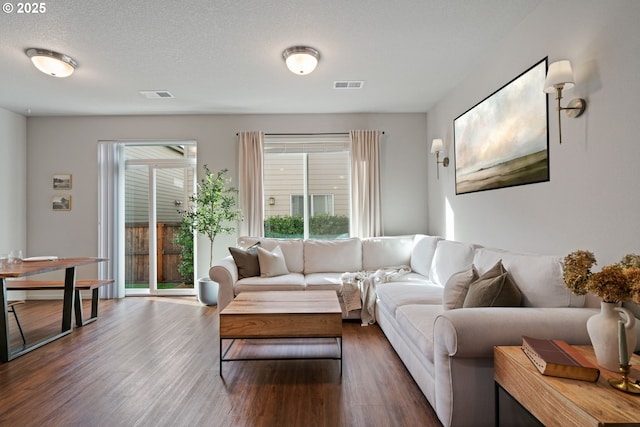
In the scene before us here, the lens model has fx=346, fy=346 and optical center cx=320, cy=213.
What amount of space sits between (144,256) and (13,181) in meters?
2.04

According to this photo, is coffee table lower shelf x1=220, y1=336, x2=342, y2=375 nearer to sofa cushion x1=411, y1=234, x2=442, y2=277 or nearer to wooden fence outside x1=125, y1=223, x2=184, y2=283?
sofa cushion x1=411, y1=234, x2=442, y2=277

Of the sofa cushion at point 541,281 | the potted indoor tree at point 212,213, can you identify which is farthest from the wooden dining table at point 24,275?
the sofa cushion at point 541,281

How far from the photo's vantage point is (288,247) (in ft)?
15.0

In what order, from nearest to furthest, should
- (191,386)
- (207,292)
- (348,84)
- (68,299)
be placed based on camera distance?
(191,386)
(68,299)
(348,84)
(207,292)

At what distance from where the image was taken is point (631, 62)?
1771mm

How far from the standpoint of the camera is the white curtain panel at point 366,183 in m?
4.98

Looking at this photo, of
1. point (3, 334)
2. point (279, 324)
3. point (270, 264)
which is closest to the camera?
point (279, 324)

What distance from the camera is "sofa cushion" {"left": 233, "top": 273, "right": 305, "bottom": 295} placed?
377cm

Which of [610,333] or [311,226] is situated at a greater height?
[311,226]

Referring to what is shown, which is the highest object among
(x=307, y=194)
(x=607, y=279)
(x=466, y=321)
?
(x=307, y=194)

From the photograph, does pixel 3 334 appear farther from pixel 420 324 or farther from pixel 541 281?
pixel 541 281

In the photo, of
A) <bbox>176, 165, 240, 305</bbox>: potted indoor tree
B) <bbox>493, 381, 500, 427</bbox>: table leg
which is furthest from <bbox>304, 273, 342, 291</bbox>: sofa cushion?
<bbox>493, 381, 500, 427</bbox>: table leg

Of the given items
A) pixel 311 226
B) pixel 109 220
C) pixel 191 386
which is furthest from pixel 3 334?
pixel 311 226

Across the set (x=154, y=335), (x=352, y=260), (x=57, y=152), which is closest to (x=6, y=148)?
(x=57, y=152)
